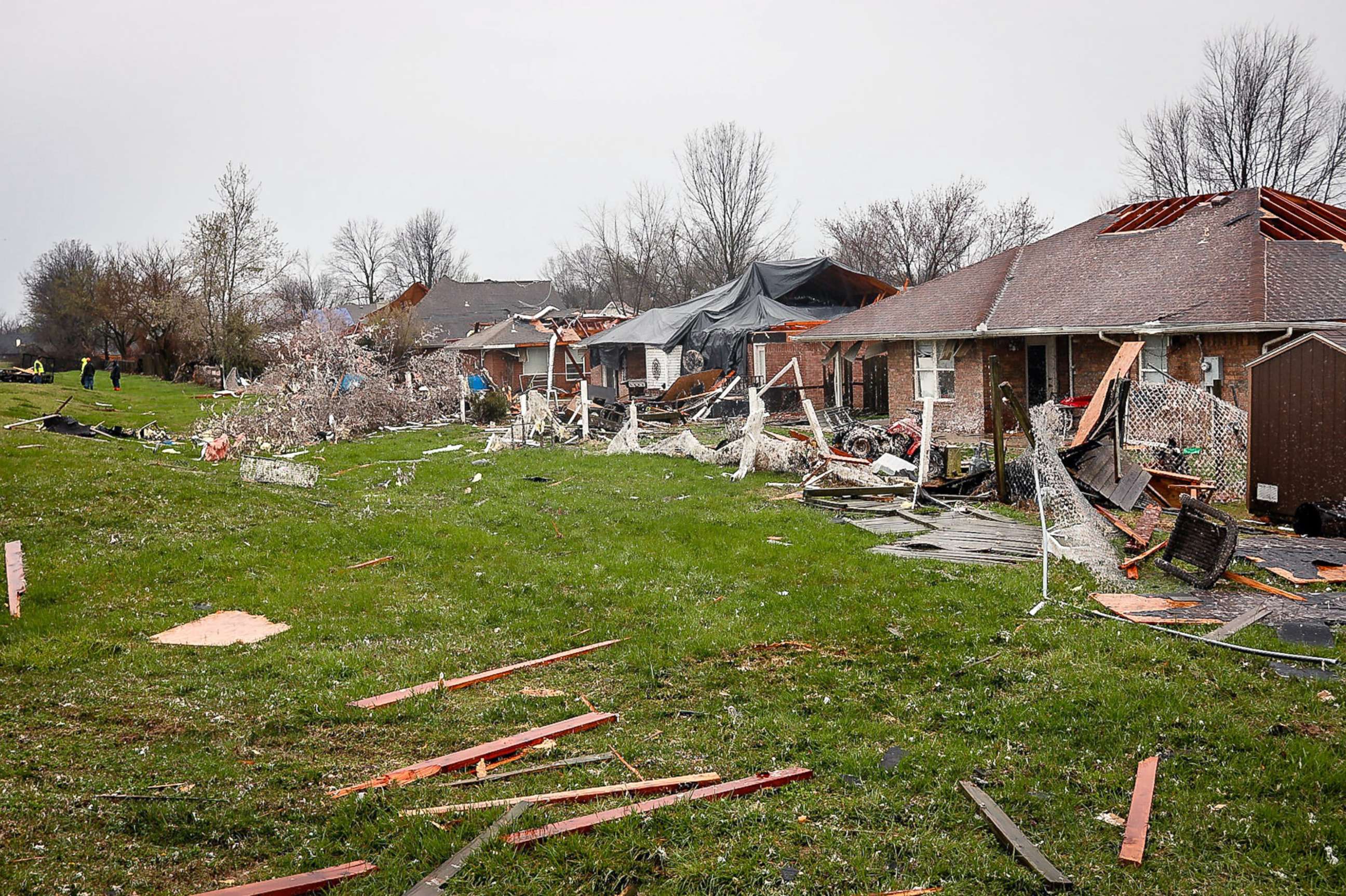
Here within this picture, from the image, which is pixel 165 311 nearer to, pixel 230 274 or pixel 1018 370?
pixel 230 274

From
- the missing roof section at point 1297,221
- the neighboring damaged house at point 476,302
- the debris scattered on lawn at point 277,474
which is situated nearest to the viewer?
the debris scattered on lawn at point 277,474

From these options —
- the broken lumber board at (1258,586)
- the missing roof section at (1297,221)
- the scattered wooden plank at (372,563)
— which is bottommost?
the broken lumber board at (1258,586)

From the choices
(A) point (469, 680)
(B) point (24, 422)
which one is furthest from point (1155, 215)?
(B) point (24, 422)

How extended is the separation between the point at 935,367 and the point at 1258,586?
15.3m

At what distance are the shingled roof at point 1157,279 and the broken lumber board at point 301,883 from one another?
16937mm

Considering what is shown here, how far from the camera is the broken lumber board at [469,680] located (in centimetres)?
622

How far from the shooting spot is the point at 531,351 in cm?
4719

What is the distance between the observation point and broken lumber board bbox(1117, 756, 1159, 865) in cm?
411

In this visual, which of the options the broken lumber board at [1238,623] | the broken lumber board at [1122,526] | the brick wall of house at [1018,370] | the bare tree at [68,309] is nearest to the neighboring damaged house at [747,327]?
the brick wall of house at [1018,370]

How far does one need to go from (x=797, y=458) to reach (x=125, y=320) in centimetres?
5997

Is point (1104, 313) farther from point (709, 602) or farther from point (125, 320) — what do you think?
point (125, 320)

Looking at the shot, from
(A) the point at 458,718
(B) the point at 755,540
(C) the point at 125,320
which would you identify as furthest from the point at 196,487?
(C) the point at 125,320

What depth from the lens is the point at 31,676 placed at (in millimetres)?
6523

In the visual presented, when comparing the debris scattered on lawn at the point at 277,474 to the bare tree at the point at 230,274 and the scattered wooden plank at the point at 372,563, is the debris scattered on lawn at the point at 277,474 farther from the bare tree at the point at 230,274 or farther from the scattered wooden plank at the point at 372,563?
the bare tree at the point at 230,274
